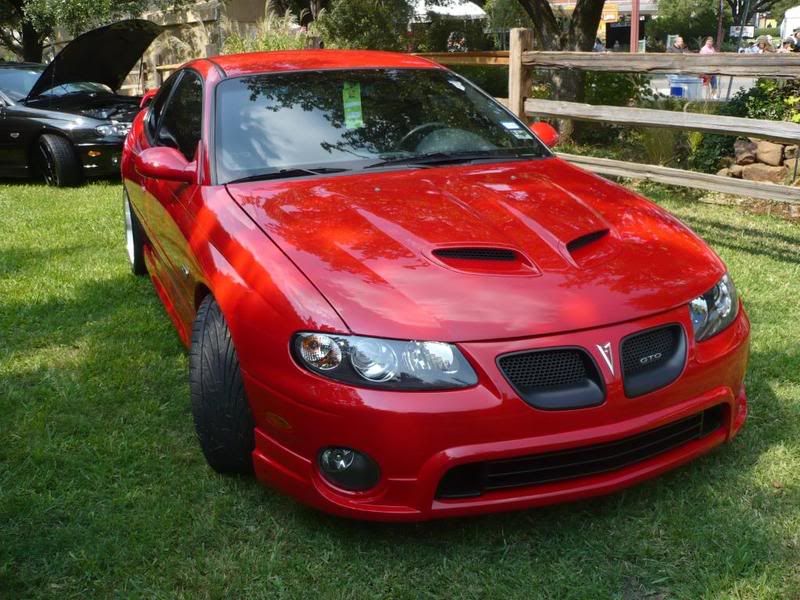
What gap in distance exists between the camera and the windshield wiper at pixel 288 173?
328 cm

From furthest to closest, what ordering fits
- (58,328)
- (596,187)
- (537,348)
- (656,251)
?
1. (58,328)
2. (596,187)
3. (656,251)
4. (537,348)

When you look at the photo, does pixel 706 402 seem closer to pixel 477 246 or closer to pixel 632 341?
pixel 632 341

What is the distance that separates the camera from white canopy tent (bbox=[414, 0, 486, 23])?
1752 centimetres

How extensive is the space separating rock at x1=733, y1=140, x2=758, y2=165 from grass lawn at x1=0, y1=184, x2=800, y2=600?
16.7 feet

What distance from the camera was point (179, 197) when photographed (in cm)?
353

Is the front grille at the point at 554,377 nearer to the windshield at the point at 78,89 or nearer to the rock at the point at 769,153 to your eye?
the rock at the point at 769,153

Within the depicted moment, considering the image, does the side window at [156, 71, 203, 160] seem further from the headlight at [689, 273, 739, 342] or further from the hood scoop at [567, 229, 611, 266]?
the headlight at [689, 273, 739, 342]

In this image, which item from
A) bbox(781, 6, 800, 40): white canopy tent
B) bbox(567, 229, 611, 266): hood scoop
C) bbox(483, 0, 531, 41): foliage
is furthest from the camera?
bbox(781, 6, 800, 40): white canopy tent

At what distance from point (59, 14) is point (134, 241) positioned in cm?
1326

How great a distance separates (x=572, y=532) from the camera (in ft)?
8.66

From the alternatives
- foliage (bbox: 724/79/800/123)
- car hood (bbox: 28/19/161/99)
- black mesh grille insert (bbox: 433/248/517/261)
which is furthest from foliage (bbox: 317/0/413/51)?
black mesh grille insert (bbox: 433/248/517/261)

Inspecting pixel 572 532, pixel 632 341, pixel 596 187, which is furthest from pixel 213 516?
pixel 596 187

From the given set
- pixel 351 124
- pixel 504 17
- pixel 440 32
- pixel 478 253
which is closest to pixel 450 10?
pixel 440 32

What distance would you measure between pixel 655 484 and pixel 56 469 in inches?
87.2
